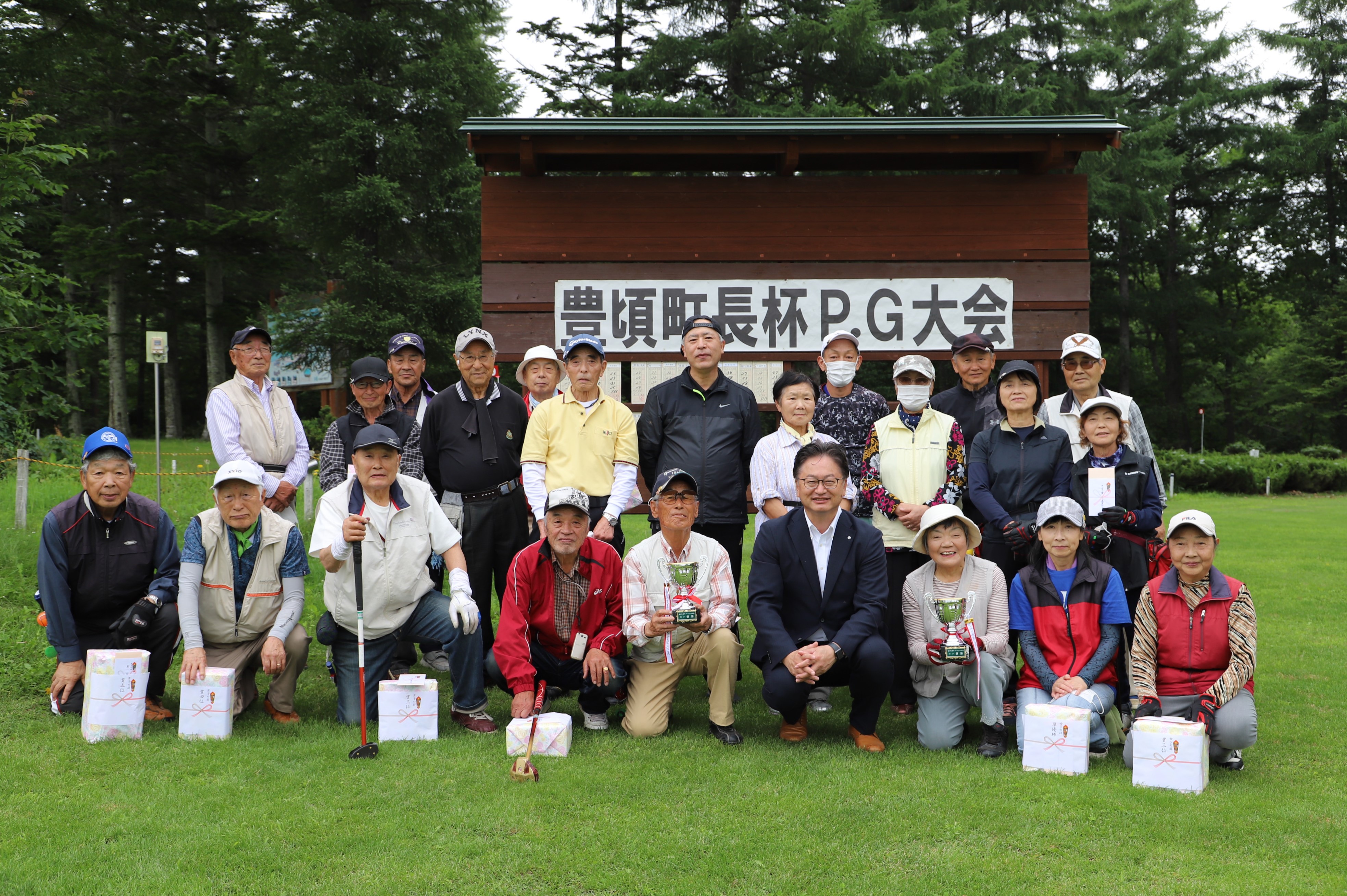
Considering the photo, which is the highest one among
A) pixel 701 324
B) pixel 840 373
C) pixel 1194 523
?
pixel 701 324

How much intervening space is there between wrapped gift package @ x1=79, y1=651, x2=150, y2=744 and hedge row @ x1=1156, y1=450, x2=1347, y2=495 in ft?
77.6

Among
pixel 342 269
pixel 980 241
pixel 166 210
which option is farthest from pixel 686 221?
pixel 166 210

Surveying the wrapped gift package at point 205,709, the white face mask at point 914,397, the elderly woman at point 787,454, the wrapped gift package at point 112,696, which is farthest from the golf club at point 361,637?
the white face mask at point 914,397

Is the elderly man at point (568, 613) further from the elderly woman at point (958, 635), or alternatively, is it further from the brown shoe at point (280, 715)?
the elderly woman at point (958, 635)

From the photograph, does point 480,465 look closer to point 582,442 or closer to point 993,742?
point 582,442

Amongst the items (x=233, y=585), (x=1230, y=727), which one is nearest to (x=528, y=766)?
(x=233, y=585)

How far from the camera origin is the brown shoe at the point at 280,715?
16.8 feet

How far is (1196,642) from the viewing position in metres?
4.60

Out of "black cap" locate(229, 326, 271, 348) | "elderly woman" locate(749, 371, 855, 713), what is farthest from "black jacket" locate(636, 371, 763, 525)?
"black cap" locate(229, 326, 271, 348)

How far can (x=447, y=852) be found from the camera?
11.3 feet

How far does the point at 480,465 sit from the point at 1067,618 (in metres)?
3.34

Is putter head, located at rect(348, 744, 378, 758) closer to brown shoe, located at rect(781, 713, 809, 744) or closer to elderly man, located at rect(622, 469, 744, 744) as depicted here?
elderly man, located at rect(622, 469, 744, 744)

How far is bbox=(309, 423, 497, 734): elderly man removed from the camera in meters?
4.97

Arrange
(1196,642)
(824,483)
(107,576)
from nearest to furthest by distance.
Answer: (1196,642), (824,483), (107,576)
